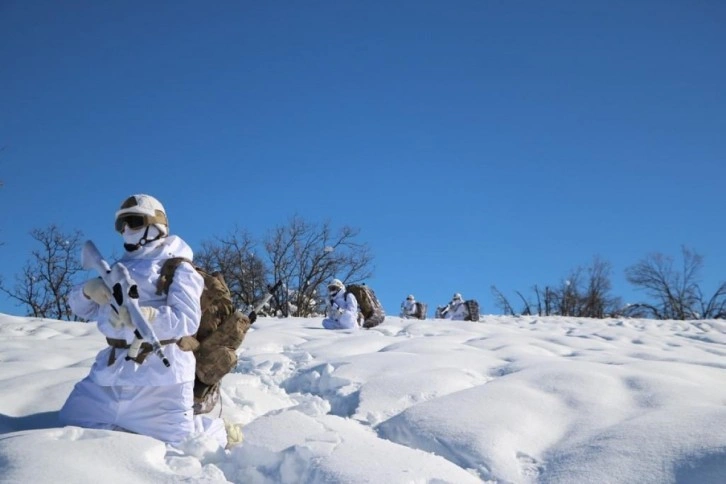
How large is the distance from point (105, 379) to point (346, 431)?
55.8 inches

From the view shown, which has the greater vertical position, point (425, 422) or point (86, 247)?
point (86, 247)

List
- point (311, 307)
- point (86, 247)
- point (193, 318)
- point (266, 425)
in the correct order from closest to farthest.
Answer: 1. point (86, 247)
2. point (193, 318)
3. point (266, 425)
4. point (311, 307)

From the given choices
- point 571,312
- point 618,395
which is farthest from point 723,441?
point 571,312

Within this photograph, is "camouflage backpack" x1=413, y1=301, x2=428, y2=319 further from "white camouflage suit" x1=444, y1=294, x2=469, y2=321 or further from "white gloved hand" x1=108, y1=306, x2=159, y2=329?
"white gloved hand" x1=108, y1=306, x2=159, y2=329

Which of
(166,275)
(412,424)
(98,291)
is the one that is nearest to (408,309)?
(412,424)

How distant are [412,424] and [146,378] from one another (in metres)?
1.75

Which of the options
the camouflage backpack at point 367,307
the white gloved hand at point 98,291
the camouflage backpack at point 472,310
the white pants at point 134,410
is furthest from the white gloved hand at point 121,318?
the camouflage backpack at point 472,310

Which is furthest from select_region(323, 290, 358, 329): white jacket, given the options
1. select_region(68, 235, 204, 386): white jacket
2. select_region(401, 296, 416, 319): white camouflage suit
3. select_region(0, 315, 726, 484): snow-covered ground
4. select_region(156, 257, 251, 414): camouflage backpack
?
select_region(401, 296, 416, 319): white camouflage suit

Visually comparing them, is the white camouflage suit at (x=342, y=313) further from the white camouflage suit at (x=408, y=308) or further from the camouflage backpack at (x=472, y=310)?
the white camouflage suit at (x=408, y=308)

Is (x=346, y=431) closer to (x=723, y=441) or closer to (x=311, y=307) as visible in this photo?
(x=723, y=441)

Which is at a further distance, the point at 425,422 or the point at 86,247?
the point at 425,422

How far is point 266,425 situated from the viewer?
3.59 m

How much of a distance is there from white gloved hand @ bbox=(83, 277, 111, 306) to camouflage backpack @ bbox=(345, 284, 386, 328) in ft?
33.4

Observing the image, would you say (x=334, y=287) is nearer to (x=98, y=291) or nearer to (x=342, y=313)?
(x=342, y=313)
